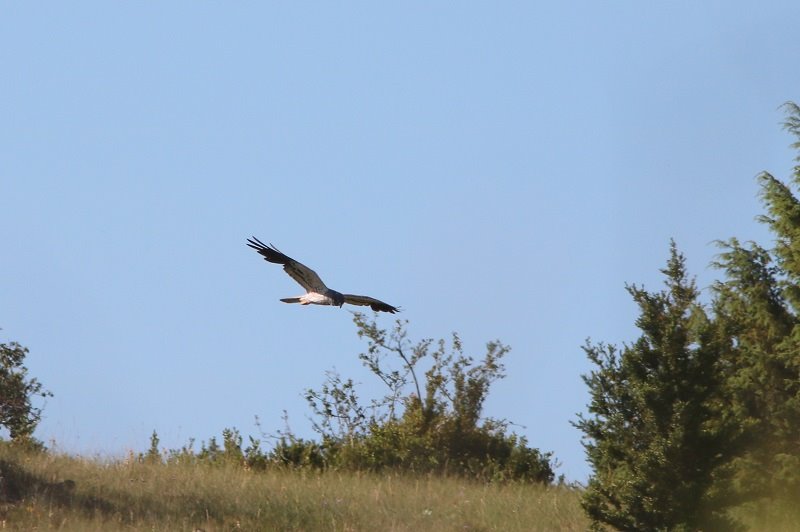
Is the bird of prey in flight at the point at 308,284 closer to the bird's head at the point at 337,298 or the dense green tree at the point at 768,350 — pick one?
the bird's head at the point at 337,298

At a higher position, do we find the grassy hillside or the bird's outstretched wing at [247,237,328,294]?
the bird's outstretched wing at [247,237,328,294]

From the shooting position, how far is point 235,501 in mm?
18797

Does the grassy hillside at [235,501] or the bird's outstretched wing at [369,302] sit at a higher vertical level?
the bird's outstretched wing at [369,302]

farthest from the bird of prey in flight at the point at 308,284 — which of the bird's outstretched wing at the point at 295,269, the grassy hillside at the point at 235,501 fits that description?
the grassy hillside at the point at 235,501

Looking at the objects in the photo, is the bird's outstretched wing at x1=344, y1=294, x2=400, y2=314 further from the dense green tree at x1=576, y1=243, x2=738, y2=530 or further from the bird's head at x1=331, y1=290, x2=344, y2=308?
the dense green tree at x1=576, y1=243, x2=738, y2=530

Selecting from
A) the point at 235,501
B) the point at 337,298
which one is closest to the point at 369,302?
the point at 337,298

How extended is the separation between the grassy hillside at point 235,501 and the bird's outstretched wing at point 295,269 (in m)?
3.57

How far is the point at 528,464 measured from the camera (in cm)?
2459

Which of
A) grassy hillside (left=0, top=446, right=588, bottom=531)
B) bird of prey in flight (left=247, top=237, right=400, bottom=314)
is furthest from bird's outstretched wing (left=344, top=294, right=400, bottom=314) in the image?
grassy hillside (left=0, top=446, right=588, bottom=531)

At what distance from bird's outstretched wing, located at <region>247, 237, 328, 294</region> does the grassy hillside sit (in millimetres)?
3570

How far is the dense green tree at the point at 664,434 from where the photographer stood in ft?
58.6

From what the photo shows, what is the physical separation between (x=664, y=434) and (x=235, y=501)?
6.07 meters

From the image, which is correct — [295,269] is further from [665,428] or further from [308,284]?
[665,428]

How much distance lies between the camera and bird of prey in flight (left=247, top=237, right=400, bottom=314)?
628 inches
